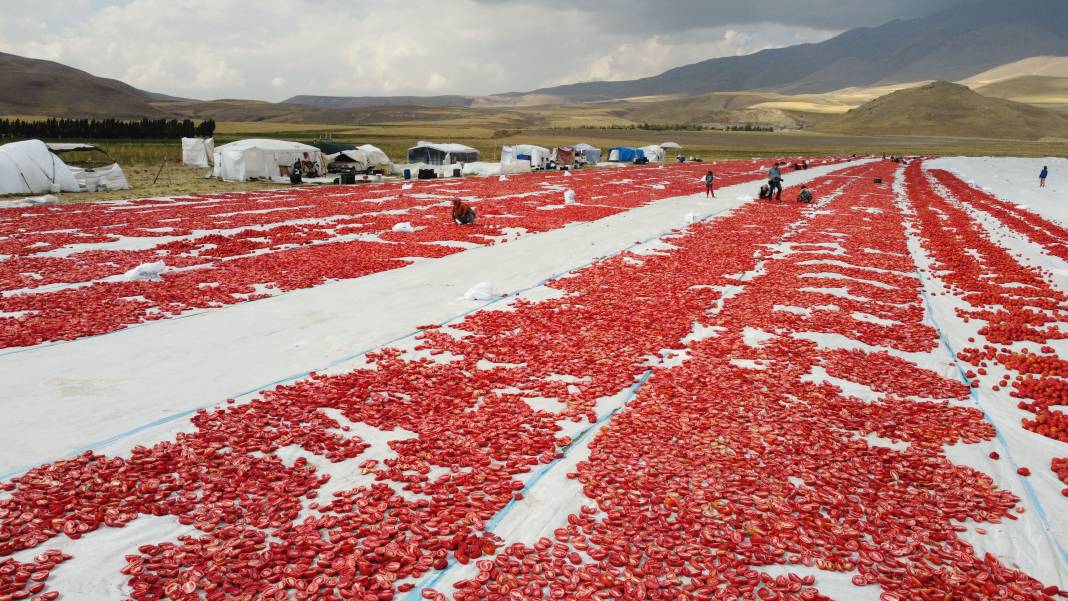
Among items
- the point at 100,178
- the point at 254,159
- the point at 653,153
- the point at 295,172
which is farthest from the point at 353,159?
the point at 653,153

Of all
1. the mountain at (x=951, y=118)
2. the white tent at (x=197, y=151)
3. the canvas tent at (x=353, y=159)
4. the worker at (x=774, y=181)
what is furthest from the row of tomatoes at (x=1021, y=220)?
the mountain at (x=951, y=118)

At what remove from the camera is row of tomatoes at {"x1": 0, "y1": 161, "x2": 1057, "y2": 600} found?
14.6ft

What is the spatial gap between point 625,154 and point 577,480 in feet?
236

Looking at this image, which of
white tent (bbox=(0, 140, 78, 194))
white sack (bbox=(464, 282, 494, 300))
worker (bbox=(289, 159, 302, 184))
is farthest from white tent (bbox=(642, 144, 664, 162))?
white sack (bbox=(464, 282, 494, 300))

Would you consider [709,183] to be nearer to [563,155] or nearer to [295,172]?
[295,172]

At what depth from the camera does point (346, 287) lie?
1309 cm

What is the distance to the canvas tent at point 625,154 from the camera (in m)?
74.1

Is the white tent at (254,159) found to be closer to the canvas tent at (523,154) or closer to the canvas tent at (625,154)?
the canvas tent at (523,154)

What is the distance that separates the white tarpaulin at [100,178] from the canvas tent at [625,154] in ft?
174

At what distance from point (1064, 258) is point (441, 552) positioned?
20.9 m

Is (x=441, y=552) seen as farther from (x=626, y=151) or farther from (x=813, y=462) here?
(x=626, y=151)

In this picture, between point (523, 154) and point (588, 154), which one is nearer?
point (523, 154)

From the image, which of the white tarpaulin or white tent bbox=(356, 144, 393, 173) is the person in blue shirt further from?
the white tarpaulin

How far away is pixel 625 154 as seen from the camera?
2921 inches
